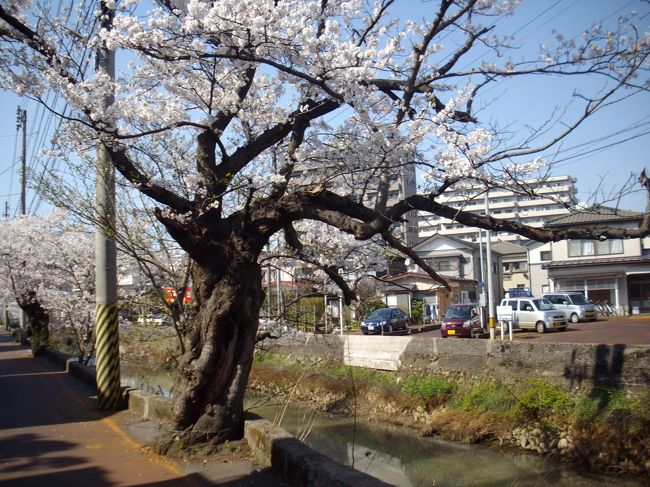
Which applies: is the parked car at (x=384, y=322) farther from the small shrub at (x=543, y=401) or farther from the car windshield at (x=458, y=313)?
the small shrub at (x=543, y=401)

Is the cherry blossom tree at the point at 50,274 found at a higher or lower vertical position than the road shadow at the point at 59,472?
higher

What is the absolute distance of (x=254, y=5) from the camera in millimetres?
7309

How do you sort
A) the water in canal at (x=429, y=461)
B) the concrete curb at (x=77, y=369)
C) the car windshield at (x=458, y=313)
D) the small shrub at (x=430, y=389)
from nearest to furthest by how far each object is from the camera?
1. the water in canal at (x=429, y=461)
2. the concrete curb at (x=77, y=369)
3. the small shrub at (x=430, y=389)
4. the car windshield at (x=458, y=313)

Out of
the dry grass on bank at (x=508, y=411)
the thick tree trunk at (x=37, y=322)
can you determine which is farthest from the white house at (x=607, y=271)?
the thick tree trunk at (x=37, y=322)

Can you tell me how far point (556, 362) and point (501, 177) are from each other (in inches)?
310

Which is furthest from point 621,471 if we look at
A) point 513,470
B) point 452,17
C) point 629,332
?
point 629,332

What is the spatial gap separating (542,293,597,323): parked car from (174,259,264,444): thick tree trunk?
29736 millimetres

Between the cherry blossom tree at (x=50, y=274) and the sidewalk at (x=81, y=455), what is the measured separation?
6615 mm

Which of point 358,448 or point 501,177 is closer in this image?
point 501,177

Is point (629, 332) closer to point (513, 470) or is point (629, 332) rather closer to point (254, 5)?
point (513, 470)

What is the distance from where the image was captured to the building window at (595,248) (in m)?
40.5

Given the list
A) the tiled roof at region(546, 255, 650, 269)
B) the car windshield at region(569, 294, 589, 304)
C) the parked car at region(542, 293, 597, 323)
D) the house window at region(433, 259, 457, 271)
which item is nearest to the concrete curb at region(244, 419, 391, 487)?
the parked car at region(542, 293, 597, 323)

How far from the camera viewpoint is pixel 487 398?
583 inches

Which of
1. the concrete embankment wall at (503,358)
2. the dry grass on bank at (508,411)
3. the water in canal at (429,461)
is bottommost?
the water in canal at (429,461)
